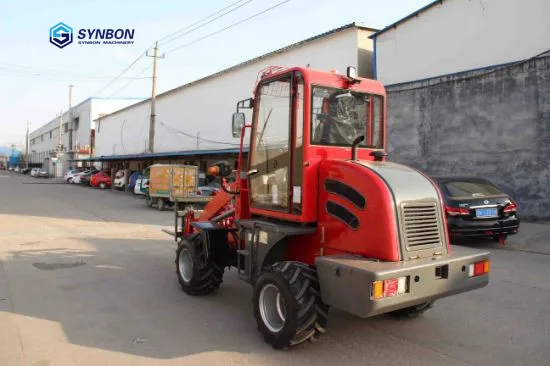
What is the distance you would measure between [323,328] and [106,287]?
3922 mm

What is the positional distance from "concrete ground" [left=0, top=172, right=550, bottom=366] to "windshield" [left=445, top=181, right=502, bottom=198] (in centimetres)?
173

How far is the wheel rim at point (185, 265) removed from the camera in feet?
22.2

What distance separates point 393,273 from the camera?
4.03 meters

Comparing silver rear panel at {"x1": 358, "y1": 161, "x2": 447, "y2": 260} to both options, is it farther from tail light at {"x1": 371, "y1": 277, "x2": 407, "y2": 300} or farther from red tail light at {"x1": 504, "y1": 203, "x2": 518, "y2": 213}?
red tail light at {"x1": 504, "y1": 203, "x2": 518, "y2": 213}

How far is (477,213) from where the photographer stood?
10.2 meters

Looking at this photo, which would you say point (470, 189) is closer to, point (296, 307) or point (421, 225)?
point (421, 225)

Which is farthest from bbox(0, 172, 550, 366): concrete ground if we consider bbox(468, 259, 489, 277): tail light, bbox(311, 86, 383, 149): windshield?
bbox(311, 86, 383, 149): windshield

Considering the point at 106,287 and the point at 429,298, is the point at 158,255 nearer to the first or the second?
the point at 106,287

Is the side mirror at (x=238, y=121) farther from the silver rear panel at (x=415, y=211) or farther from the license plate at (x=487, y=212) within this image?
the license plate at (x=487, y=212)

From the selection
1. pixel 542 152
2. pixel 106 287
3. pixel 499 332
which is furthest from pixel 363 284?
pixel 542 152

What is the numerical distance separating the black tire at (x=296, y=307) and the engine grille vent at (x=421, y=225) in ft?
3.08

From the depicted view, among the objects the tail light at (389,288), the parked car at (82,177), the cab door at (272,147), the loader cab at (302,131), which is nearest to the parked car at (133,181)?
the parked car at (82,177)

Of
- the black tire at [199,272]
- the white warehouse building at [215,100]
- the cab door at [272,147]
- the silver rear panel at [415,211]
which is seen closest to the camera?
the silver rear panel at [415,211]

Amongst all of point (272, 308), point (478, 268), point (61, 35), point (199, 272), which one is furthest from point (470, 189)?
point (61, 35)
